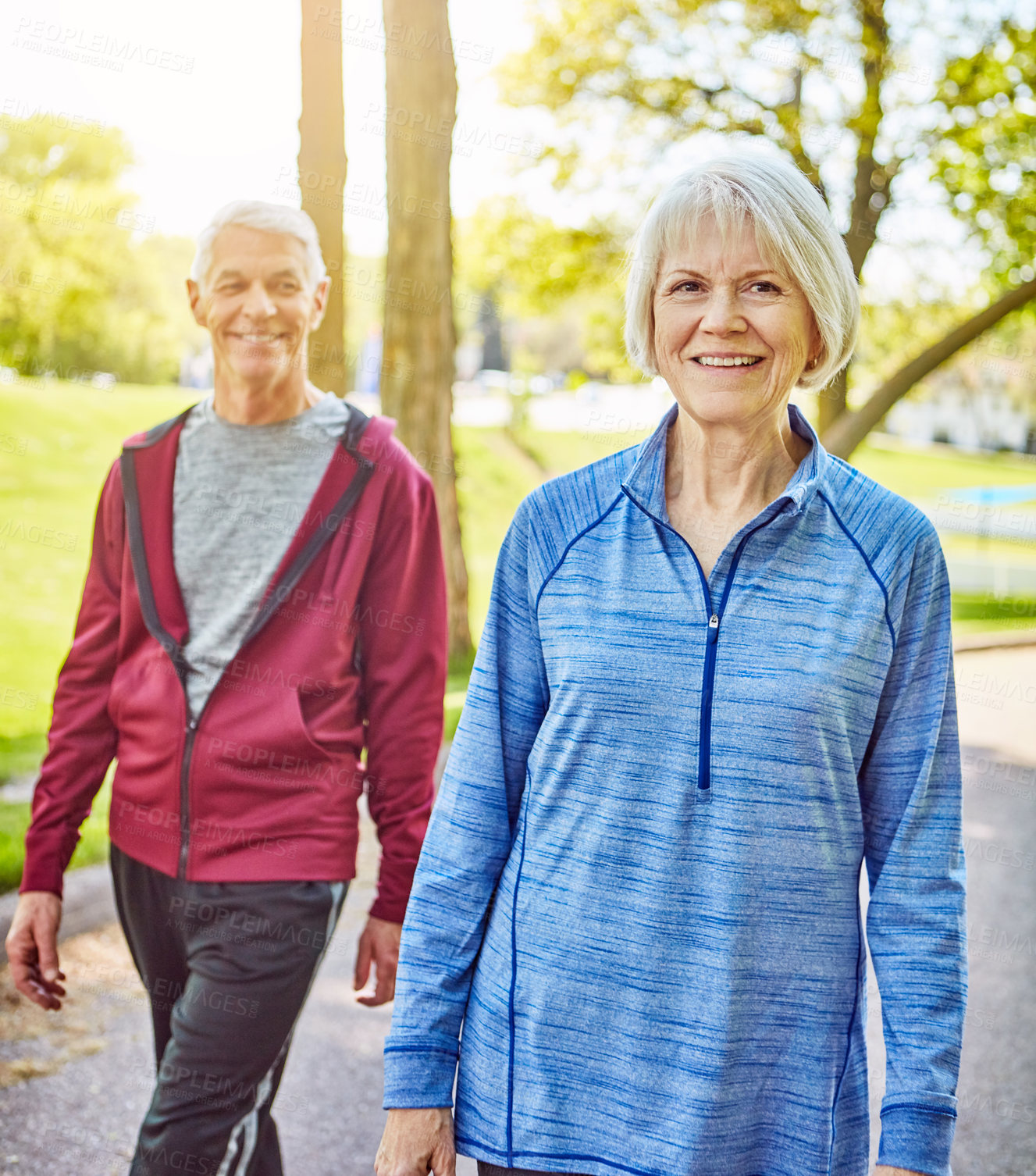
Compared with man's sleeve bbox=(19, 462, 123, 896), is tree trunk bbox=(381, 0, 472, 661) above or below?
above

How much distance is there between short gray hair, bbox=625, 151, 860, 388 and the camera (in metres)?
1.80

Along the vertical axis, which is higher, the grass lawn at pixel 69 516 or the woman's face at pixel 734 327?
the woman's face at pixel 734 327

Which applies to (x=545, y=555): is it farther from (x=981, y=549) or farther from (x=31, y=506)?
(x=981, y=549)

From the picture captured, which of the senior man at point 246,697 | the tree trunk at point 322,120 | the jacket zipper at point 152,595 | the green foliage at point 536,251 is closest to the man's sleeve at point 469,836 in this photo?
the senior man at point 246,697

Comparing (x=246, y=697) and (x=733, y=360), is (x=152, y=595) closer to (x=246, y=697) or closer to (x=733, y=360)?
(x=246, y=697)

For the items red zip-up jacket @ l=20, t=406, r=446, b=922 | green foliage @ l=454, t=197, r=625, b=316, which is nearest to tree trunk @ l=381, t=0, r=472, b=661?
red zip-up jacket @ l=20, t=406, r=446, b=922

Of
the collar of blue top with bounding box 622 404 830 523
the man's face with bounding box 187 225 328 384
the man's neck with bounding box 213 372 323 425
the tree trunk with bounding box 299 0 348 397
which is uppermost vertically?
the tree trunk with bounding box 299 0 348 397

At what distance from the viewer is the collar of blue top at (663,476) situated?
180 cm

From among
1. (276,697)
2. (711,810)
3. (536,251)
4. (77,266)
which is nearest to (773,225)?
(711,810)

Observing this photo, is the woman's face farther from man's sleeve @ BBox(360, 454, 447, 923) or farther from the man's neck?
→ the man's neck

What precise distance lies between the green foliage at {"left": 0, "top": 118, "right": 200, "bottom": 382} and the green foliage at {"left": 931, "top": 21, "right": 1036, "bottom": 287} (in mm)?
8795

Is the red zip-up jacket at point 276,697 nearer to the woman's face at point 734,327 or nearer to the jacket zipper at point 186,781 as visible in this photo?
the jacket zipper at point 186,781

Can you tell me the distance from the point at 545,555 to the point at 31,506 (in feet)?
49.7

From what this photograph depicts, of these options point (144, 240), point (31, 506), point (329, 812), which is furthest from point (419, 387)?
point (144, 240)
